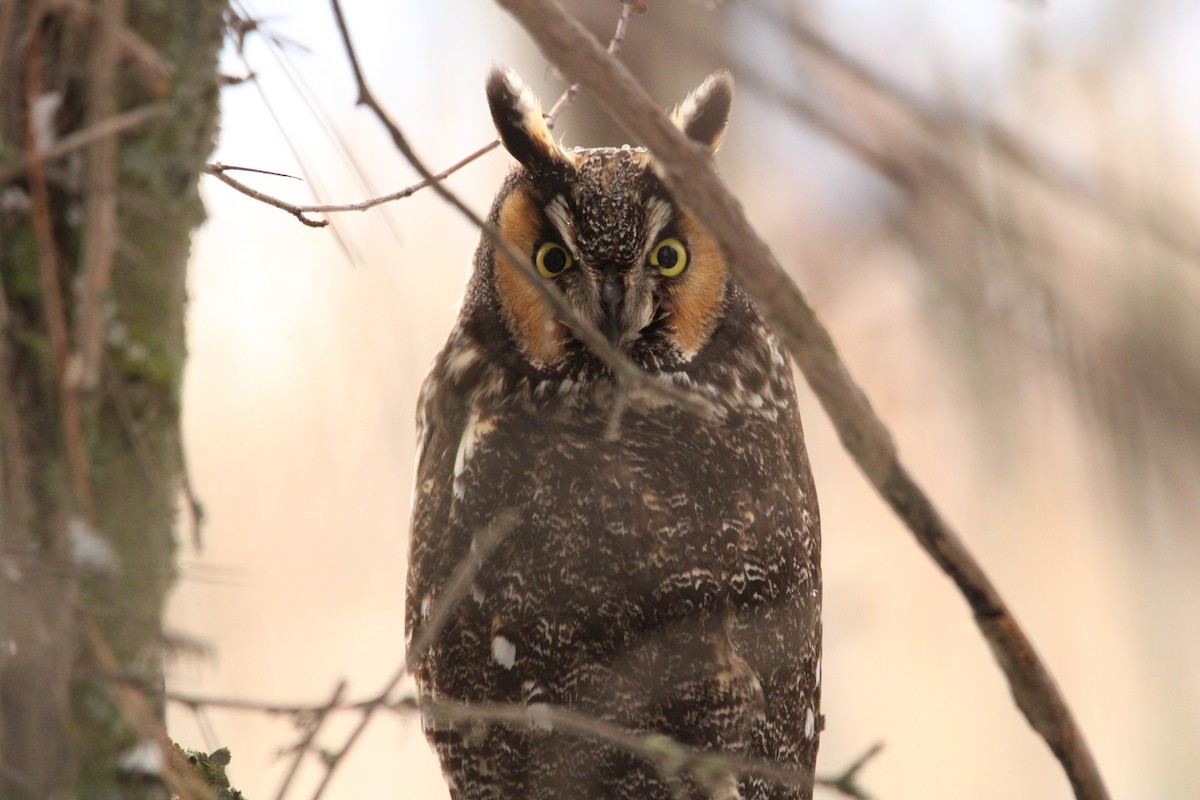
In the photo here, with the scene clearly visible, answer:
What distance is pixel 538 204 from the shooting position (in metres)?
2.07

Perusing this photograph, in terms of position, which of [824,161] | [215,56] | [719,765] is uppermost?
[824,161]

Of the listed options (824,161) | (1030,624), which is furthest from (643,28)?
(1030,624)

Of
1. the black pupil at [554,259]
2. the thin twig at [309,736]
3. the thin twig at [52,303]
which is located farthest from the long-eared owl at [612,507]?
the thin twig at [52,303]

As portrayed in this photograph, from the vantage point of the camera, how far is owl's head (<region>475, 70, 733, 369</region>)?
197 centimetres

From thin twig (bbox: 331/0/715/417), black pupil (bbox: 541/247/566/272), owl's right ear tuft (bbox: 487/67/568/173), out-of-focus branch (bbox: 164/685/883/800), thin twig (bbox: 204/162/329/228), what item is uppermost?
owl's right ear tuft (bbox: 487/67/568/173)

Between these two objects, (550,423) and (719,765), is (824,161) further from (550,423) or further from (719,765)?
(719,765)

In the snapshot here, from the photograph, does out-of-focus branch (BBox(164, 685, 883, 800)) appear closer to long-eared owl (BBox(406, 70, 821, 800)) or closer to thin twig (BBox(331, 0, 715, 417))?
thin twig (BBox(331, 0, 715, 417))

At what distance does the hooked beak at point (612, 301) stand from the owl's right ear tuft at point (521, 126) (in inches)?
10.7

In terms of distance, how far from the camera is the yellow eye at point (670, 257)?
6.66 feet

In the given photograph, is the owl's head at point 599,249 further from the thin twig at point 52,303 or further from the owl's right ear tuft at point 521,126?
the thin twig at point 52,303

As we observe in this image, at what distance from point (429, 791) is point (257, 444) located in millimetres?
1985

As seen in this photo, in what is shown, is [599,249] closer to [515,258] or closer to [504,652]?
[504,652]

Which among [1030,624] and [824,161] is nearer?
[824,161]

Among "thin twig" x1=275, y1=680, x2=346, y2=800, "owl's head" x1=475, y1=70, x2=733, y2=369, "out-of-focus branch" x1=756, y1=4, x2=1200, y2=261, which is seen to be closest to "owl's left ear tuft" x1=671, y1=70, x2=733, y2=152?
"owl's head" x1=475, y1=70, x2=733, y2=369
